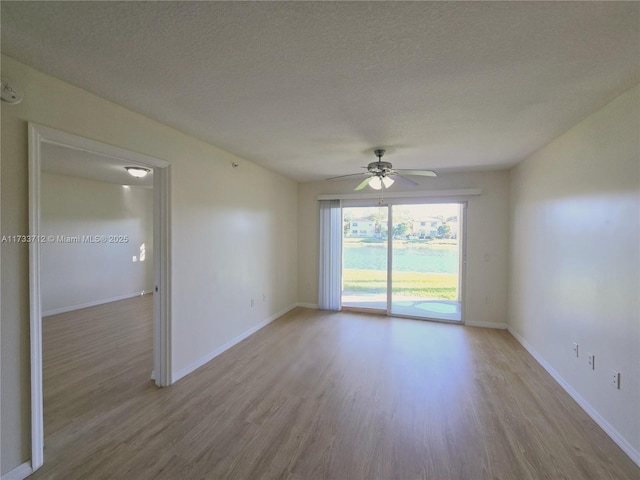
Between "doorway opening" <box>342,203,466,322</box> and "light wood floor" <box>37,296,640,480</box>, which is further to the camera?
"doorway opening" <box>342,203,466,322</box>

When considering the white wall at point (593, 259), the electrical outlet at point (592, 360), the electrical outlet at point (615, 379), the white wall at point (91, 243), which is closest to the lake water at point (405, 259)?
the white wall at point (593, 259)

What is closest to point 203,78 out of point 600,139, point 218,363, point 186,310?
point 186,310

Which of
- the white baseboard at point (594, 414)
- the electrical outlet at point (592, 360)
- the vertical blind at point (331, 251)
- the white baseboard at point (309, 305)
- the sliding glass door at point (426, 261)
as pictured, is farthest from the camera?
the white baseboard at point (309, 305)

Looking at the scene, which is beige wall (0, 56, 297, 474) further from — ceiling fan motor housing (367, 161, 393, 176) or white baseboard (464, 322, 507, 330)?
white baseboard (464, 322, 507, 330)

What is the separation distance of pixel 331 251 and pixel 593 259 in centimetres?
351

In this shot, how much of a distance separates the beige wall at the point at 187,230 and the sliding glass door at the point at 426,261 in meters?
1.94

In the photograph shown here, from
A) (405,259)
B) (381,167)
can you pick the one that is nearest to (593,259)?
(381,167)

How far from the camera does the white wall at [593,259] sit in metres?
1.85

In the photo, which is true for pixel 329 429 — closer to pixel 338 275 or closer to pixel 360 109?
pixel 360 109

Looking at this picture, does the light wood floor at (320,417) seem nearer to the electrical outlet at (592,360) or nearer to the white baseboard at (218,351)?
the white baseboard at (218,351)

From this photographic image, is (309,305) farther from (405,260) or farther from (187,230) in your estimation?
(187,230)

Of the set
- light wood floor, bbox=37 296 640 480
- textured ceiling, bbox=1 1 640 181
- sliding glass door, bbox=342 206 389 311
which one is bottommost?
light wood floor, bbox=37 296 640 480

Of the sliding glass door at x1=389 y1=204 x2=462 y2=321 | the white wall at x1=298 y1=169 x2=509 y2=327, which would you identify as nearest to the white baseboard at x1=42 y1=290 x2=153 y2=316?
the sliding glass door at x1=389 y1=204 x2=462 y2=321

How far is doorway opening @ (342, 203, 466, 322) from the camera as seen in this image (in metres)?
4.62
